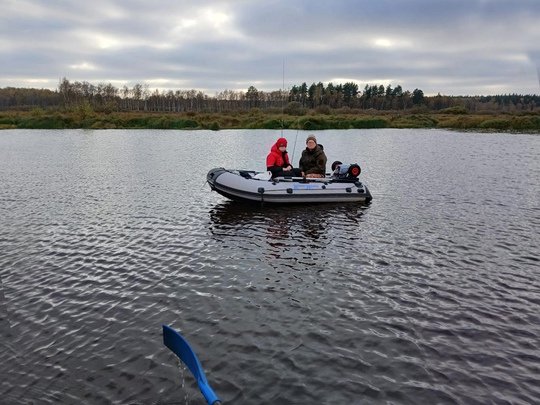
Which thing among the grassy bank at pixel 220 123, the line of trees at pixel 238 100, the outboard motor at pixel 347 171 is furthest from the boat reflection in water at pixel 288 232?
the line of trees at pixel 238 100

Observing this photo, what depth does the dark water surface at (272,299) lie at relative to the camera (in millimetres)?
6148

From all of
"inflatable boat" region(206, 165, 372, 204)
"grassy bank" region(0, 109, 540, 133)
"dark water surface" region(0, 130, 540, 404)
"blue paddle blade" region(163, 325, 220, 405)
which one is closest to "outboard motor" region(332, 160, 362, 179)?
"inflatable boat" region(206, 165, 372, 204)

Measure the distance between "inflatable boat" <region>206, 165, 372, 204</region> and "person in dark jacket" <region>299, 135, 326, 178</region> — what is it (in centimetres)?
42

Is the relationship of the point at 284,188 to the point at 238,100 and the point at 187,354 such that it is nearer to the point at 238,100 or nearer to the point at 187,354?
the point at 187,354

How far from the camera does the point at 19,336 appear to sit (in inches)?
287

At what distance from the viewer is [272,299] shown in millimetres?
8742

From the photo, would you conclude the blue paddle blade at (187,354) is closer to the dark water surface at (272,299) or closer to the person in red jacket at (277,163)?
the dark water surface at (272,299)

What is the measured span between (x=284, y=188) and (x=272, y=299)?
791 cm

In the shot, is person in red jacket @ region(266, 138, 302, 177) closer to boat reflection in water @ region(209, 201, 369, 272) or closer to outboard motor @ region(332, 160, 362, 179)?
boat reflection in water @ region(209, 201, 369, 272)

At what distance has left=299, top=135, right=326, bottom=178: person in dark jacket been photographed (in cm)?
1738

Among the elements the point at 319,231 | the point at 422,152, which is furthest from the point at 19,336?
the point at 422,152

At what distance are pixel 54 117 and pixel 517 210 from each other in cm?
6954

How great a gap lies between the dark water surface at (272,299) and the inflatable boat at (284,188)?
0.54 metres

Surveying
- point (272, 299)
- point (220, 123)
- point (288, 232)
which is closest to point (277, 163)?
point (288, 232)
